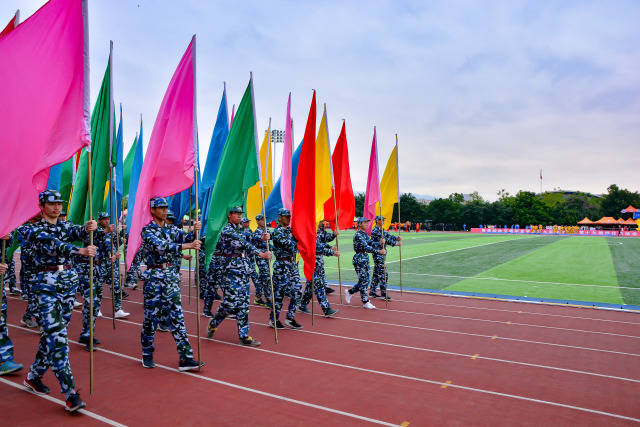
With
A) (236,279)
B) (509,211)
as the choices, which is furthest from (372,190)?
(509,211)

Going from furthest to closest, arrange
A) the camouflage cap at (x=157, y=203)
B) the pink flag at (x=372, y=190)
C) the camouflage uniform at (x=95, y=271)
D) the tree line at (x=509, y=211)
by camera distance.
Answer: the tree line at (x=509, y=211), the pink flag at (x=372, y=190), the camouflage uniform at (x=95, y=271), the camouflage cap at (x=157, y=203)

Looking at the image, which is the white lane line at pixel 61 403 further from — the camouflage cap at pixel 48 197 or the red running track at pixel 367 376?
the camouflage cap at pixel 48 197

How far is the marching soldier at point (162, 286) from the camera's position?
5.78 m

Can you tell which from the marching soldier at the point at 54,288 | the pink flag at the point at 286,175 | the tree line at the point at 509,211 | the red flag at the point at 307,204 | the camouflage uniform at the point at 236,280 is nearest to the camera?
the marching soldier at the point at 54,288

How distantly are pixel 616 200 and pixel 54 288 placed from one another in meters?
104

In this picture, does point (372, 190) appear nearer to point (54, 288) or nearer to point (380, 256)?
point (380, 256)

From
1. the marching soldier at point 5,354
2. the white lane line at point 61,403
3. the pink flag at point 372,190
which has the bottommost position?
the white lane line at point 61,403

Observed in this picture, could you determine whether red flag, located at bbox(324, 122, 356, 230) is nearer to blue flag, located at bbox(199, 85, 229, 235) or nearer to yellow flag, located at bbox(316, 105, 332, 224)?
yellow flag, located at bbox(316, 105, 332, 224)

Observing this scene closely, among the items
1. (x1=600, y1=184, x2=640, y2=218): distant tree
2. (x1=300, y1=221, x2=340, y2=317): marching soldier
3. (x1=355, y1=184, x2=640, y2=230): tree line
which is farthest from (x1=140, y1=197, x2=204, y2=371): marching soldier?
(x1=600, y1=184, x2=640, y2=218): distant tree

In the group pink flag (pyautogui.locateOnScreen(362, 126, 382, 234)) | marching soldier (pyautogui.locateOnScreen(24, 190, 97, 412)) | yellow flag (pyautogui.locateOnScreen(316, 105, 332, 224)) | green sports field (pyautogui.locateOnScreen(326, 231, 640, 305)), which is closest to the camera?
marching soldier (pyautogui.locateOnScreen(24, 190, 97, 412))

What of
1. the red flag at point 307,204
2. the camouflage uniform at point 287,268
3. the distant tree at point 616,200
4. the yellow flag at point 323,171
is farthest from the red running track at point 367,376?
the distant tree at point 616,200

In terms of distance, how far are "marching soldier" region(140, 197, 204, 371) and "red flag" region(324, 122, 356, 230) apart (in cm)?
510

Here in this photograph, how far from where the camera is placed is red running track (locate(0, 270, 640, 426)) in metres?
4.59

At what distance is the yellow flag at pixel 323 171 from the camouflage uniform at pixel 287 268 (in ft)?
3.16
